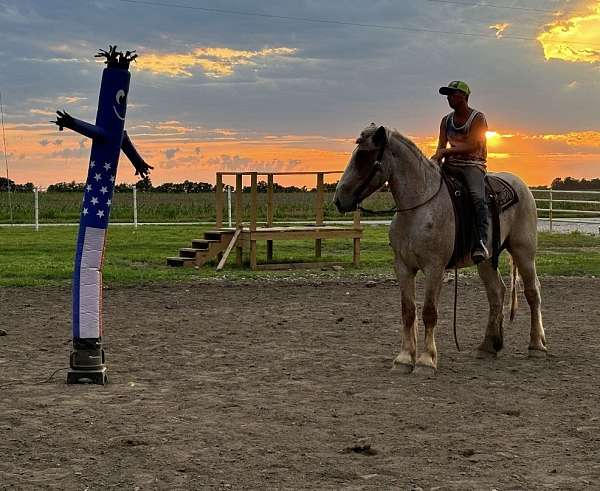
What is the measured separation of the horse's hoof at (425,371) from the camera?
8125 mm

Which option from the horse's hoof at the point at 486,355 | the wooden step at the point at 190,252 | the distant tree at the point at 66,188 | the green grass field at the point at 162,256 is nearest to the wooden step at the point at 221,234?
the wooden step at the point at 190,252

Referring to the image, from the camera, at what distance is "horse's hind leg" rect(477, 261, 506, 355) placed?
30.1 feet

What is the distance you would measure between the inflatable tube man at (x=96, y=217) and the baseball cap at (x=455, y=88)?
3015 millimetres

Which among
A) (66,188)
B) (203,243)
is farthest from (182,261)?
(66,188)

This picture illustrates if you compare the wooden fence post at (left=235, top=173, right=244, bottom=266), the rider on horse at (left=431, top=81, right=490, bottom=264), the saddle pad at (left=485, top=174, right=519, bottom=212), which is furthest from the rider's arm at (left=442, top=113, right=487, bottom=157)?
the wooden fence post at (left=235, top=173, right=244, bottom=266)

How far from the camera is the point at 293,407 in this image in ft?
22.6

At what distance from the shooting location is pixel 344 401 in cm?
711

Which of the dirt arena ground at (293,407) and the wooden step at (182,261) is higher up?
the wooden step at (182,261)

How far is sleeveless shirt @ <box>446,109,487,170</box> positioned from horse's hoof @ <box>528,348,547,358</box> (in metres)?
2.03

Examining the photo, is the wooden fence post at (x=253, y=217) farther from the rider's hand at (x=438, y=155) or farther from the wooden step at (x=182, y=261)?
the rider's hand at (x=438, y=155)

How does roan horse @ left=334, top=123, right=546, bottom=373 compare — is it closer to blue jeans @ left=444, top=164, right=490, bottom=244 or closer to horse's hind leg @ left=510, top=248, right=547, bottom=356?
blue jeans @ left=444, top=164, right=490, bottom=244

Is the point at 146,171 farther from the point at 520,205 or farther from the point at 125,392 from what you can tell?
the point at 520,205

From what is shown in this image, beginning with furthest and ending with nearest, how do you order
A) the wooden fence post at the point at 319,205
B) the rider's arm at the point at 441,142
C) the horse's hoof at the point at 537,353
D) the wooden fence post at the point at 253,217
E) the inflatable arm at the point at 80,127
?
the wooden fence post at the point at 319,205, the wooden fence post at the point at 253,217, the horse's hoof at the point at 537,353, the rider's arm at the point at 441,142, the inflatable arm at the point at 80,127

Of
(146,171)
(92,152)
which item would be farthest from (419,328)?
(92,152)
